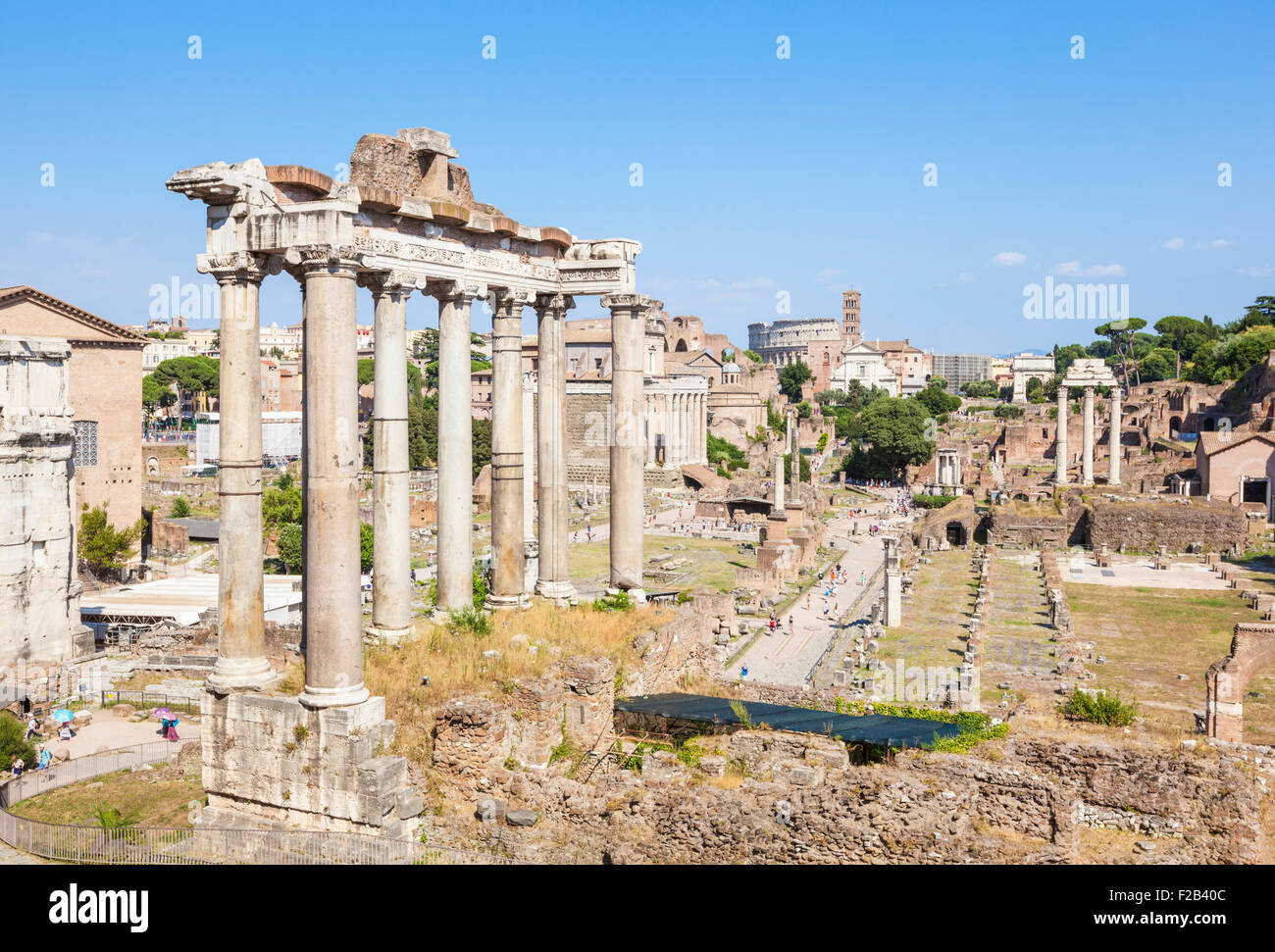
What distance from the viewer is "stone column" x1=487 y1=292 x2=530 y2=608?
16.0m

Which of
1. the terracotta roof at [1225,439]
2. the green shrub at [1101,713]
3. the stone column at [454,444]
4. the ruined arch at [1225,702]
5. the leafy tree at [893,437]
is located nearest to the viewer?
the stone column at [454,444]

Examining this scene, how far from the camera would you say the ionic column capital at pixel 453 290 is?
48.5ft

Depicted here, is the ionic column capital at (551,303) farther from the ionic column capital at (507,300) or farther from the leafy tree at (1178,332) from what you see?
the leafy tree at (1178,332)

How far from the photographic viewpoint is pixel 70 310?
1750 inches

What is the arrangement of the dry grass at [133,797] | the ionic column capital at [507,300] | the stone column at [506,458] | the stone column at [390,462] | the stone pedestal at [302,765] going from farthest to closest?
the stone column at [506,458] < the ionic column capital at [507,300] < the dry grass at [133,797] < the stone column at [390,462] < the stone pedestal at [302,765]

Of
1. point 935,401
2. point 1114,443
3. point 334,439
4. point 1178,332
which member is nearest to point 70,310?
point 334,439

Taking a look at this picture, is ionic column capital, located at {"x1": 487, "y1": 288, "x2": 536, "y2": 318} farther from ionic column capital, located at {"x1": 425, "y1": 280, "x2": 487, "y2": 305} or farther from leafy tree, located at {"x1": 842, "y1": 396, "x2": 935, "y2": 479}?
leafy tree, located at {"x1": 842, "y1": 396, "x2": 935, "y2": 479}

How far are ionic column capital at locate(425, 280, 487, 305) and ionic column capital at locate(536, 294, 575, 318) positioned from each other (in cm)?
164

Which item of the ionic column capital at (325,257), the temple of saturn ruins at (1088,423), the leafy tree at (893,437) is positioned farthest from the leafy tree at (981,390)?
the ionic column capital at (325,257)

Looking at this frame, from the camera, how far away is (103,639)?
31.5 m

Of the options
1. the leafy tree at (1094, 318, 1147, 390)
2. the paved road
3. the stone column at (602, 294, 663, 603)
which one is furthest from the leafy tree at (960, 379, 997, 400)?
the stone column at (602, 294, 663, 603)

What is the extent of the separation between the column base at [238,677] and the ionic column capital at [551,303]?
272 inches

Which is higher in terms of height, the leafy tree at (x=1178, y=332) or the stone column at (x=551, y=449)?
the leafy tree at (x=1178, y=332)
